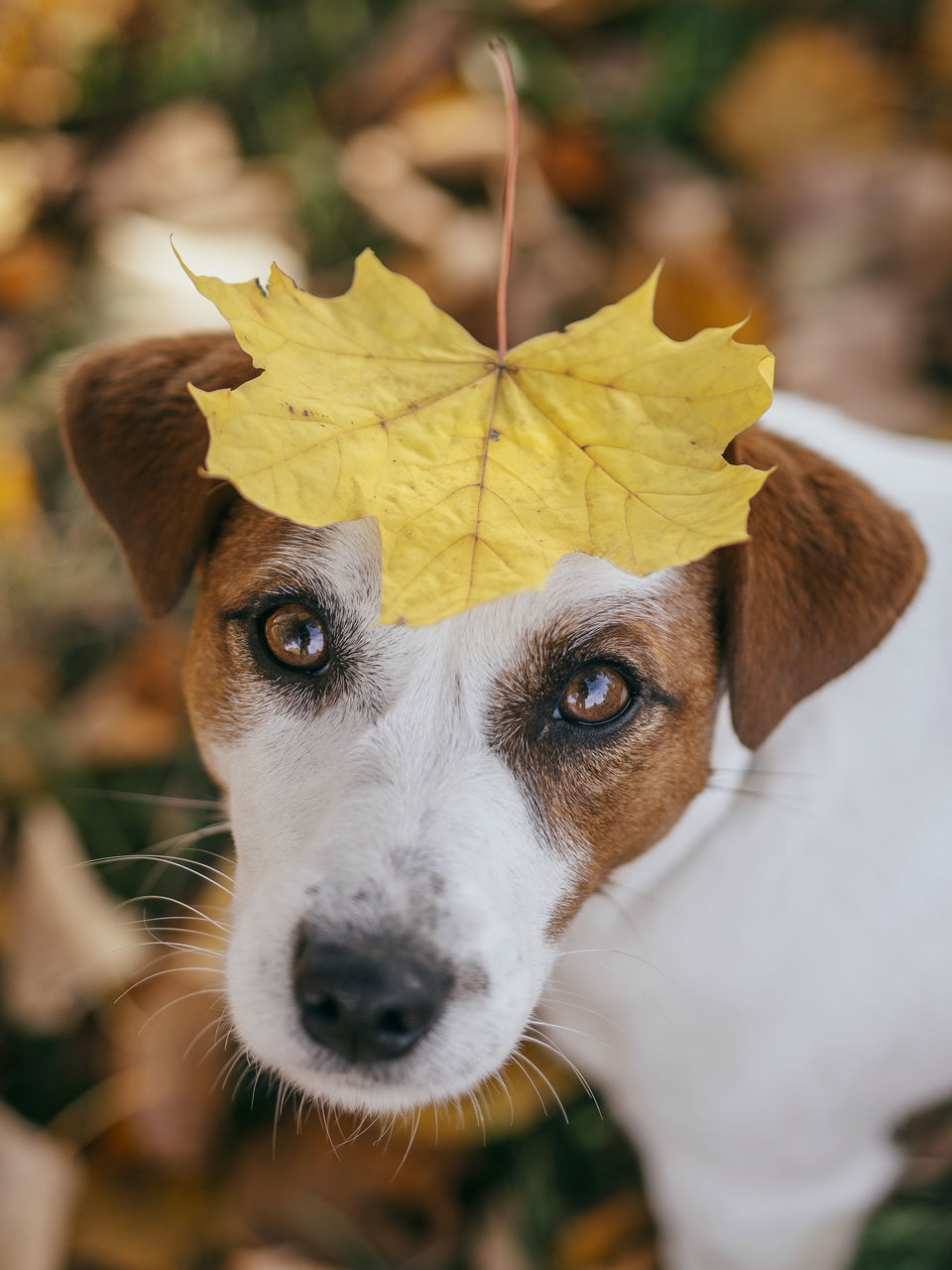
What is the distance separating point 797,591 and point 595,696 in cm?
41

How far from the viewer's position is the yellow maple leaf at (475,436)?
5.25 feet

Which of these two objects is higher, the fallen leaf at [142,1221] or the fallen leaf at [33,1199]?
the fallen leaf at [33,1199]

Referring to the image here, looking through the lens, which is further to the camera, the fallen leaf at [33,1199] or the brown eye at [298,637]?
the fallen leaf at [33,1199]

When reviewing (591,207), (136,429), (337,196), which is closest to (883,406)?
(591,207)

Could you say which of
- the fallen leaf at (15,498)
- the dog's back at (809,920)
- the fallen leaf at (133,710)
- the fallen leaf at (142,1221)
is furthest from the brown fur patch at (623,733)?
the fallen leaf at (15,498)

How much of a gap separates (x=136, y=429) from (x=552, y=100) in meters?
3.11

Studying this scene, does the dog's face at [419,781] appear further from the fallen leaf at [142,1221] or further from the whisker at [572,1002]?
the fallen leaf at [142,1221]

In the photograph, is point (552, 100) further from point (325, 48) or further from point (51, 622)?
point (51, 622)

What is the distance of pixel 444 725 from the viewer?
1.84m

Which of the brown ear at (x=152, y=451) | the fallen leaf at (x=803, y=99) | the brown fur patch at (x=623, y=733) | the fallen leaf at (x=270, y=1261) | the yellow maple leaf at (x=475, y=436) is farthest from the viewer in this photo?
the fallen leaf at (x=803, y=99)

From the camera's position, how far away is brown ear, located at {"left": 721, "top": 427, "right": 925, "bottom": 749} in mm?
1925

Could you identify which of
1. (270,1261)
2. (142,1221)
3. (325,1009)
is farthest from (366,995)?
(142,1221)

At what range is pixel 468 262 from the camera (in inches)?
161

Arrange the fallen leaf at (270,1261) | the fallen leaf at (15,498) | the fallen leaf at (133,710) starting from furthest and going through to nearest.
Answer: the fallen leaf at (15,498) → the fallen leaf at (133,710) → the fallen leaf at (270,1261)
